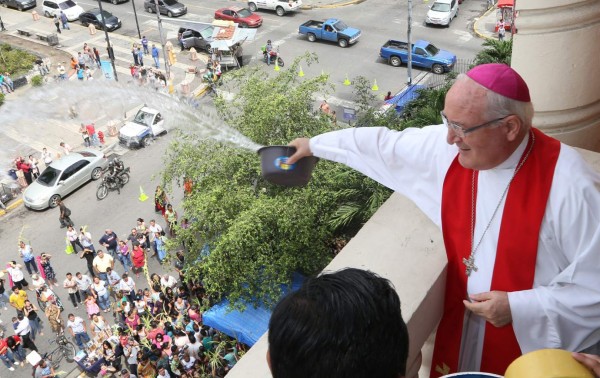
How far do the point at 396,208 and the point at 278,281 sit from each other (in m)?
8.04

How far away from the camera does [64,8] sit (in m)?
34.8

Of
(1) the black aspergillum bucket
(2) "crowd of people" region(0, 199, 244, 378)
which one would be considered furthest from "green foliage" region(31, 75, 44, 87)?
(1) the black aspergillum bucket

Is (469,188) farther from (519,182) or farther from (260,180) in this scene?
(260,180)

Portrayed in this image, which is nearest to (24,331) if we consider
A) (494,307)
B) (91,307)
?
(91,307)

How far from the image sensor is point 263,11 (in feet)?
117

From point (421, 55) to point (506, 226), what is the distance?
24857 millimetres

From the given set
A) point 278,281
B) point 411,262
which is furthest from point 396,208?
point 278,281

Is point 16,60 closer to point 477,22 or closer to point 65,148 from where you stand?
point 65,148

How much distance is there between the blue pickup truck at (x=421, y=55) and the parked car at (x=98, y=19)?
1467cm

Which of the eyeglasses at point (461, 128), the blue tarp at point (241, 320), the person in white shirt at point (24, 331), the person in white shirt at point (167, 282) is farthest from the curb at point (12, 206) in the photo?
the eyeglasses at point (461, 128)

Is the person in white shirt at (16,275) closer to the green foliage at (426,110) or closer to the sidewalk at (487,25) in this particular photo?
the green foliage at (426,110)

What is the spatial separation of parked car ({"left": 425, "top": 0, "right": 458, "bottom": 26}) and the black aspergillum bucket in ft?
95.0

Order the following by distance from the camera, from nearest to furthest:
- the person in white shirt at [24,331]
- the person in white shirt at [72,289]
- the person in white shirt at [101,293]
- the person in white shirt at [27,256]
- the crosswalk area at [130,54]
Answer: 1. the person in white shirt at [24,331]
2. the person in white shirt at [101,293]
3. the person in white shirt at [72,289]
4. the person in white shirt at [27,256]
5. the crosswalk area at [130,54]

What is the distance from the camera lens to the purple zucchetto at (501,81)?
284 centimetres
